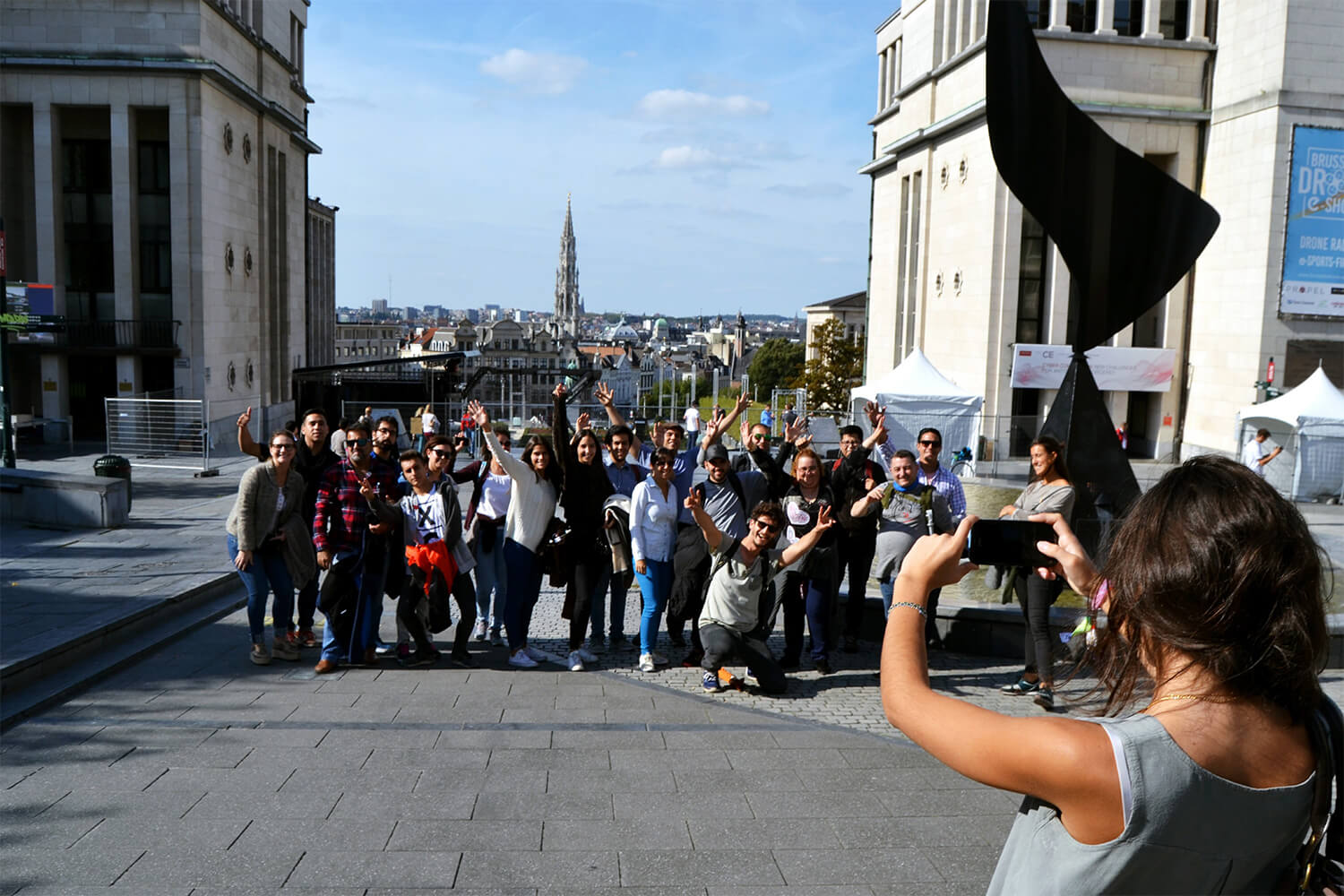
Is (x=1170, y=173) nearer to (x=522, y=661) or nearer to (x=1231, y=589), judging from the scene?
(x=522, y=661)

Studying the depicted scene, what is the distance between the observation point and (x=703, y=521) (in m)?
7.98

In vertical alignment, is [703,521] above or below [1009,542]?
below

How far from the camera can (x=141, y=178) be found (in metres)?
34.9

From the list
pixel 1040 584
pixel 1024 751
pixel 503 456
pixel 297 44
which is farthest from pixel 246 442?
pixel 297 44

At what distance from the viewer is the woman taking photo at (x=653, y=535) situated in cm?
880

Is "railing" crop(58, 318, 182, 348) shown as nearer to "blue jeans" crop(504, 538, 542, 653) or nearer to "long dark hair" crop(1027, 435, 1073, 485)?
"blue jeans" crop(504, 538, 542, 653)

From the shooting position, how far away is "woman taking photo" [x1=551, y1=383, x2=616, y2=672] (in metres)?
8.82

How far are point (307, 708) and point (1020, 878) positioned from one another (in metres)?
6.41

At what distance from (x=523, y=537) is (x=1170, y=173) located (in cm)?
3045

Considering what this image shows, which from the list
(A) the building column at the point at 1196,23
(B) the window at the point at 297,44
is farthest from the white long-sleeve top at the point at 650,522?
(B) the window at the point at 297,44

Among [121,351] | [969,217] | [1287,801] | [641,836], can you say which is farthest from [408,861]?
[969,217]

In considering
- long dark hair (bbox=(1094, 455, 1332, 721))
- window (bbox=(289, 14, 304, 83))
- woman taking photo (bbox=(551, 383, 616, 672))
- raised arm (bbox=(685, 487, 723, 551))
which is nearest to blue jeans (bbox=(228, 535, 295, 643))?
woman taking photo (bbox=(551, 383, 616, 672))

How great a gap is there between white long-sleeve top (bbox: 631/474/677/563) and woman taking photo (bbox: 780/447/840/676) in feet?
3.26

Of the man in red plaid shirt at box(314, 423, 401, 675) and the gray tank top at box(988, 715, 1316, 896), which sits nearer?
the gray tank top at box(988, 715, 1316, 896)
